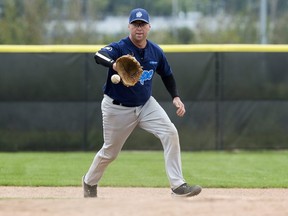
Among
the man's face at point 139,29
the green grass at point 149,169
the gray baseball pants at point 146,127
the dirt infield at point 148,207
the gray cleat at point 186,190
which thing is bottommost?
the green grass at point 149,169

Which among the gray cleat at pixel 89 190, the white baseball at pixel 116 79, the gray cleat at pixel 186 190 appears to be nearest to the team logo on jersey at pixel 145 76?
the white baseball at pixel 116 79

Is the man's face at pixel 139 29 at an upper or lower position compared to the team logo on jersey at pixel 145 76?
upper

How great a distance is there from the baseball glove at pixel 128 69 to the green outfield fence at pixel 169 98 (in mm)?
6746

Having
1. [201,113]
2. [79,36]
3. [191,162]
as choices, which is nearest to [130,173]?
[191,162]

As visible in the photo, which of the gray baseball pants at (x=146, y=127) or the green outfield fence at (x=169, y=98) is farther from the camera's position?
the green outfield fence at (x=169, y=98)

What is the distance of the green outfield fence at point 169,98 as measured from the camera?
1424 cm

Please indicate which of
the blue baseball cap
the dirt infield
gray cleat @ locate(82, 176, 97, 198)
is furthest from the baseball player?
the dirt infield

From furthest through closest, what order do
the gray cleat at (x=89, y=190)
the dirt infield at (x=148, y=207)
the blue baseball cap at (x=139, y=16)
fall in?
the gray cleat at (x=89, y=190) < the blue baseball cap at (x=139, y=16) < the dirt infield at (x=148, y=207)

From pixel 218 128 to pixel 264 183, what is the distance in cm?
448

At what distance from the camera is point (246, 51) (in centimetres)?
1454

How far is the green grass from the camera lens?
1002 centimetres

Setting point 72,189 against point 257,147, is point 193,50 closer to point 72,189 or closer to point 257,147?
point 257,147

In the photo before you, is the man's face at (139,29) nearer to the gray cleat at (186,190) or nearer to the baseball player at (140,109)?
the baseball player at (140,109)

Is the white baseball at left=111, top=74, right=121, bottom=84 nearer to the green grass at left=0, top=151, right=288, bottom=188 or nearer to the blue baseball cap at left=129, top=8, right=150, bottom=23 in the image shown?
the blue baseball cap at left=129, top=8, right=150, bottom=23
